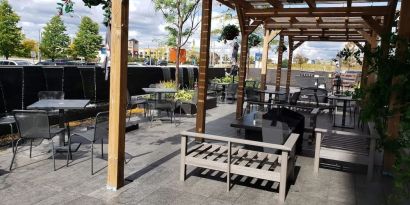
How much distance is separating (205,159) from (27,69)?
5.03 meters

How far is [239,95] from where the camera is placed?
855 cm

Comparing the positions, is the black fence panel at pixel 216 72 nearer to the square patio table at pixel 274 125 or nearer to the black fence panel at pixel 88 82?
the black fence panel at pixel 88 82

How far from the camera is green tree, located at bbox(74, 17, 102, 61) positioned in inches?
1678

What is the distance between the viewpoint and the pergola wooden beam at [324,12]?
726 centimetres

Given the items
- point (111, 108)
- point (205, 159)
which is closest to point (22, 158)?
point (111, 108)

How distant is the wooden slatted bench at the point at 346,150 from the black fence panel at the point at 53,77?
6.02 meters

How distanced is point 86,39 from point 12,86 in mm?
38007

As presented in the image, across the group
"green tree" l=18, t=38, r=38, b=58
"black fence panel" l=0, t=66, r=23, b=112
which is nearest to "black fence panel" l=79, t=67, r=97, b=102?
"black fence panel" l=0, t=66, r=23, b=112

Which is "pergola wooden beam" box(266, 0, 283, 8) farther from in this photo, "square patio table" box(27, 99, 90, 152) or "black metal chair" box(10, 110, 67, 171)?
"black metal chair" box(10, 110, 67, 171)

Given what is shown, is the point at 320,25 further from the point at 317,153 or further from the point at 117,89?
the point at 117,89

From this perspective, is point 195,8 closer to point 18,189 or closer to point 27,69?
point 27,69

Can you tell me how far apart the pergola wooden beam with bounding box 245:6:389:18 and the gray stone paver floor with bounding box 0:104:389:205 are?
3.82 m

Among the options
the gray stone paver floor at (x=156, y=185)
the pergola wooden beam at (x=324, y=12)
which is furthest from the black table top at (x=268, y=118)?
the pergola wooden beam at (x=324, y=12)

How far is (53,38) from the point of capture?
39.7 meters
